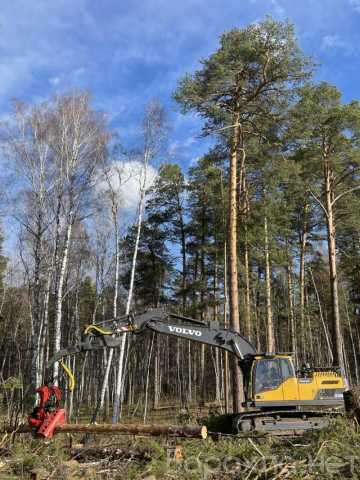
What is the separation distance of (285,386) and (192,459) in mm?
3994

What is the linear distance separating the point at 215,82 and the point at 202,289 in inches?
449

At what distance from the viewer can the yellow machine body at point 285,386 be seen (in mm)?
9820

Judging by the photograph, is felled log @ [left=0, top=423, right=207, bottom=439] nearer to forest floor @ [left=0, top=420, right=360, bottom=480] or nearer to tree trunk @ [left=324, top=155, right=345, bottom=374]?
forest floor @ [left=0, top=420, right=360, bottom=480]

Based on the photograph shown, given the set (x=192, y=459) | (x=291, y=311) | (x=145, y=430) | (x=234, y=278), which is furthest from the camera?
(x=291, y=311)

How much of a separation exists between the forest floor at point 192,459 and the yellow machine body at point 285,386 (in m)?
1.91

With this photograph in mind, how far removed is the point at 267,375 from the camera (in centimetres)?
997

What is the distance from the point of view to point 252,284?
20.5 metres

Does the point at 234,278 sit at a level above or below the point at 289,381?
above

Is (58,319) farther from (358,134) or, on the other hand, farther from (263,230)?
(358,134)

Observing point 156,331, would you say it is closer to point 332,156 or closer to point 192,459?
point 192,459

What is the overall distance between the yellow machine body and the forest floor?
191 centimetres

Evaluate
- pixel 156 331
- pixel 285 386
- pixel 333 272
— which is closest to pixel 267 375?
pixel 285 386

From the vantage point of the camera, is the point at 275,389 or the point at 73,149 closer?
the point at 275,389

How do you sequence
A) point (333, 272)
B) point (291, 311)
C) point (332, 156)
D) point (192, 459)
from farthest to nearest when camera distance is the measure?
1. point (291, 311)
2. point (332, 156)
3. point (333, 272)
4. point (192, 459)
